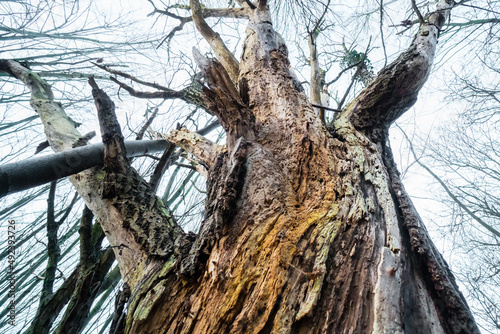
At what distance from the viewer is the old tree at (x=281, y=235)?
1.91 ft

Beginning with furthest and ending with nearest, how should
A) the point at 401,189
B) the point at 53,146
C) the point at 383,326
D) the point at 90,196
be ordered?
the point at 53,146, the point at 90,196, the point at 401,189, the point at 383,326

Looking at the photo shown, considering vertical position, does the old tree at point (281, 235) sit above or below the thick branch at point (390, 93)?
below

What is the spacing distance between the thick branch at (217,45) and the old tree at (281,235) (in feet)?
2.74

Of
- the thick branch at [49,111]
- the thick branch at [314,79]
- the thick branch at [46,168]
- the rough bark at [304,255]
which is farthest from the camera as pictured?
the thick branch at [314,79]

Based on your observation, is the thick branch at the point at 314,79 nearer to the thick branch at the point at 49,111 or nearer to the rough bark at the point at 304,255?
the rough bark at the point at 304,255

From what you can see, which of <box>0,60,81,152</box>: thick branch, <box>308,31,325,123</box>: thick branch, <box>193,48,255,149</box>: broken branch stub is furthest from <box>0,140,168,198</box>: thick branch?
<box>308,31,325,123</box>: thick branch

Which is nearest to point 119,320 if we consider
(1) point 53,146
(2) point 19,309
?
(1) point 53,146

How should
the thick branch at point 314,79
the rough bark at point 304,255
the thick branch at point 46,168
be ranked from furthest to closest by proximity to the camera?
the thick branch at point 314,79, the thick branch at point 46,168, the rough bark at point 304,255

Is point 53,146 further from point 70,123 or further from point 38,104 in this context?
point 38,104

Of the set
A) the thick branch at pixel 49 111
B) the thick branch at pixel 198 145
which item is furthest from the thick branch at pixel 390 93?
the thick branch at pixel 49 111

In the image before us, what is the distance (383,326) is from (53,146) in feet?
5.44

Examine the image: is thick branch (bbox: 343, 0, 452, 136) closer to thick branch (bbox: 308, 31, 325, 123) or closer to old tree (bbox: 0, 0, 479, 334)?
old tree (bbox: 0, 0, 479, 334)

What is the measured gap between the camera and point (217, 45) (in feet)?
7.27

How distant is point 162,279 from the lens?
706mm
